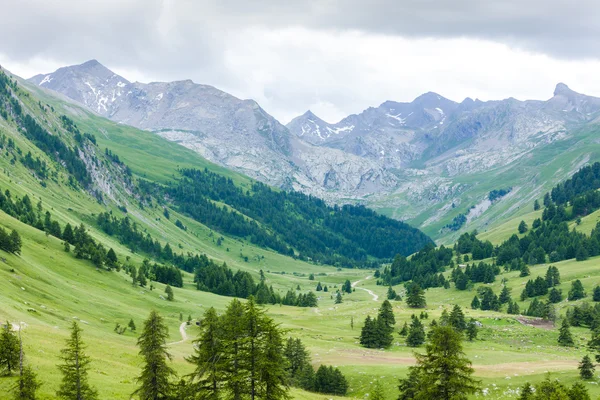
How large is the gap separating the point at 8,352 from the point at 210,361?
779 inches

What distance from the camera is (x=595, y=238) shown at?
544 feet

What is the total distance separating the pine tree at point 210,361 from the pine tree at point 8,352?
51.8 ft

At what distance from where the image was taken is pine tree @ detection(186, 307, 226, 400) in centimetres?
3412

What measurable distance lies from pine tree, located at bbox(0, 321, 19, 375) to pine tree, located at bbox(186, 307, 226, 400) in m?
15.8

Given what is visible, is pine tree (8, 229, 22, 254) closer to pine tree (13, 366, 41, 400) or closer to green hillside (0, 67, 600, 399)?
green hillside (0, 67, 600, 399)

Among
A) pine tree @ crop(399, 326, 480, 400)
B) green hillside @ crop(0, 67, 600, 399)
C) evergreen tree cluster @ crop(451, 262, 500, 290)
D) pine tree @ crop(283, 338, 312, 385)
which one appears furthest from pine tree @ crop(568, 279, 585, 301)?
pine tree @ crop(399, 326, 480, 400)

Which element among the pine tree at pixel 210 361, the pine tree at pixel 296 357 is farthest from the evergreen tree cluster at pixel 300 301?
the pine tree at pixel 210 361

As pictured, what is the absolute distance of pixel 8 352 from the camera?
41688 millimetres

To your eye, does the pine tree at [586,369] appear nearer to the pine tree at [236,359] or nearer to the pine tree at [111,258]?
the pine tree at [236,359]

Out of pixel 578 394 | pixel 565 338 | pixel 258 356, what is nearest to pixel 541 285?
pixel 565 338

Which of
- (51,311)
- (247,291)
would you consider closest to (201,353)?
(51,311)

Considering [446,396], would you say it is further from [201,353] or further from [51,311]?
[51,311]

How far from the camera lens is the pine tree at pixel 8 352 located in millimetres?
41156

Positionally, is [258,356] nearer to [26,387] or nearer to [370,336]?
[26,387]
